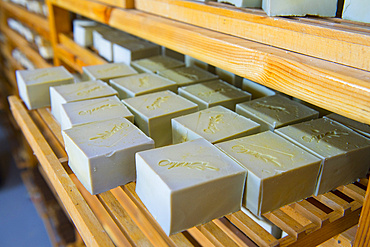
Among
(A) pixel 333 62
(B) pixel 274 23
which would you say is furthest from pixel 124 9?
(A) pixel 333 62

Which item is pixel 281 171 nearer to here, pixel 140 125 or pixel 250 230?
pixel 250 230

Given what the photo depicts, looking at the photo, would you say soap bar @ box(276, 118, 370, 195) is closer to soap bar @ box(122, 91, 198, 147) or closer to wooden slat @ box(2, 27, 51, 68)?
soap bar @ box(122, 91, 198, 147)

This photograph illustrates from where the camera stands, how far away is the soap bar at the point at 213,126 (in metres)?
0.70

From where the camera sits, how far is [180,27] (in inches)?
31.9

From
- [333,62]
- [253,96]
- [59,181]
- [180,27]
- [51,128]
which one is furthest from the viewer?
[253,96]

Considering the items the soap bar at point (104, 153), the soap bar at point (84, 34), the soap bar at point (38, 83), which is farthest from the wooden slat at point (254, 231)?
the soap bar at point (84, 34)

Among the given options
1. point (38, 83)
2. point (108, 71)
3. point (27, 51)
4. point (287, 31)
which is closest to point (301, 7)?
point (287, 31)

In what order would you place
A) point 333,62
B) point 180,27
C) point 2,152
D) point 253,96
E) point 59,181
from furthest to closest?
point 2,152, point 253,96, point 180,27, point 59,181, point 333,62

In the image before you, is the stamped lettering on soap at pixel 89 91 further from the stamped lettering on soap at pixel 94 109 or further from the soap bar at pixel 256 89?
the soap bar at pixel 256 89

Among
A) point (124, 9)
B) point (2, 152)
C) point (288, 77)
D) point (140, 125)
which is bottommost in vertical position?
point (2, 152)

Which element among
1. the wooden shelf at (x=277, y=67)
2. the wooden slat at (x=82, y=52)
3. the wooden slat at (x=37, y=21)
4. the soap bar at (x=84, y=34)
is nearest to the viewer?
the wooden shelf at (x=277, y=67)

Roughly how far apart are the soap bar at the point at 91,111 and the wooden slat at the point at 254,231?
0.37 metres

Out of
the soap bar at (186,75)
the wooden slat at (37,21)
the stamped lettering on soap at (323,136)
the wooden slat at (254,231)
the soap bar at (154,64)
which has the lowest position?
the wooden slat at (254,231)

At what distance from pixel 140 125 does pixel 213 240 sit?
1.23 feet
